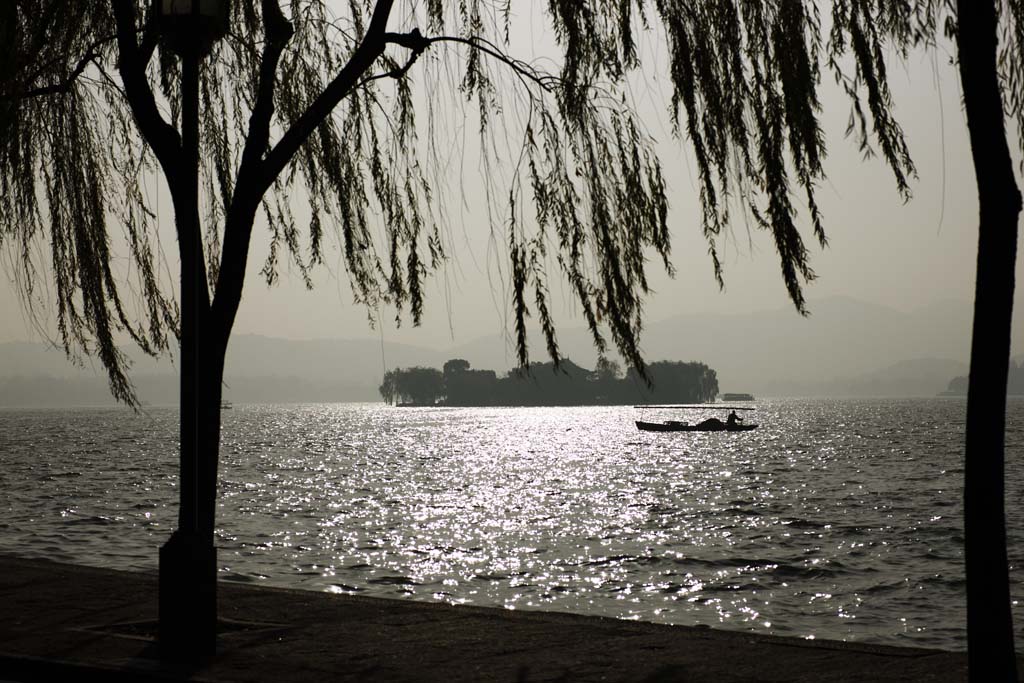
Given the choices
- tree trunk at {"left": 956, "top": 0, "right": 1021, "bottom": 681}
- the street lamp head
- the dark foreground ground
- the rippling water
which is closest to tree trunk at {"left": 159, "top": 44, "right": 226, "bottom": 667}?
the street lamp head

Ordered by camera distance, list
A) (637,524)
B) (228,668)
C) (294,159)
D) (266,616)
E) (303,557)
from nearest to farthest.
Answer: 1. (228,668)
2. (266,616)
3. (294,159)
4. (303,557)
5. (637,524)

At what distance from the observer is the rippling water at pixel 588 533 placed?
20.5 meters

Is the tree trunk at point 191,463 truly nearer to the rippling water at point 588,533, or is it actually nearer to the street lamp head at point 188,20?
the street lamp head at point 188,20

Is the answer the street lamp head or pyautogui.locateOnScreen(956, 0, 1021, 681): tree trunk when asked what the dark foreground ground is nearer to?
pyautogui.locateOnScreen(956, 0, 1021, 681): tree trunk

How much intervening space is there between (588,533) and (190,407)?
26.7m

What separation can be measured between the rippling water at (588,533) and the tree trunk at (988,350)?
11405 mm

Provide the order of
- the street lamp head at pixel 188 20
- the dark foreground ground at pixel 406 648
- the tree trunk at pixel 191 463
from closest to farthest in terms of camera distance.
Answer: the dark foreground ground at pixel 406 648 < the tree trunk at pixel 191 463 < the street lamp head at pixel 188 20

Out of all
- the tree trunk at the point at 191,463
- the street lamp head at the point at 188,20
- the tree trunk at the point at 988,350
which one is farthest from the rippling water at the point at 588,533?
the street lamp head at the point at 188,20

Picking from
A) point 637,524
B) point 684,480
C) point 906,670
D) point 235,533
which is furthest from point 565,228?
point 684,480

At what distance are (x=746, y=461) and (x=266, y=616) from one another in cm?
7276

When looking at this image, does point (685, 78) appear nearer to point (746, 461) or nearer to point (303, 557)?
point (303, 557)

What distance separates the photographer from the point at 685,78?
7422mm

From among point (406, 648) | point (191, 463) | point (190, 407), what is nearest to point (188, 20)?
point (190, 407)

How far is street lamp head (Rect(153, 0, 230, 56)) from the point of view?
7.93 meters
